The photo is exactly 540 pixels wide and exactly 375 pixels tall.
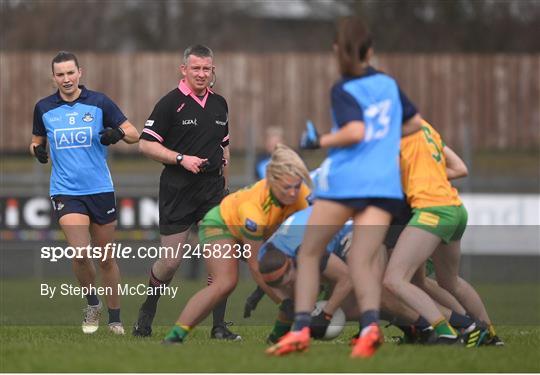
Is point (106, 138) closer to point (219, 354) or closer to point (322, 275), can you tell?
point (322, 275)

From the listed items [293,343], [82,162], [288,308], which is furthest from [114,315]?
[293,343]

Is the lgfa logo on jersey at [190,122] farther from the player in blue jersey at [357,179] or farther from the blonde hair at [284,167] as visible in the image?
the player in blue jersey at [357,179]

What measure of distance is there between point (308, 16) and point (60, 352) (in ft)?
80.1

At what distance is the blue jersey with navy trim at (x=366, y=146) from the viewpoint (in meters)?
7.82

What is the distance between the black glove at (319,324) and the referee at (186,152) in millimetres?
1606

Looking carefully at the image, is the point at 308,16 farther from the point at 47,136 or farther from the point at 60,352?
the point at 60,352

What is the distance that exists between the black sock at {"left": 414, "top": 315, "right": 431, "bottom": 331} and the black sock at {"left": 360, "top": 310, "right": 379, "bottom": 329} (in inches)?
38.5

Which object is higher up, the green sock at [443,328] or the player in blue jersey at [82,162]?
the player in blue jersey at [82,162]

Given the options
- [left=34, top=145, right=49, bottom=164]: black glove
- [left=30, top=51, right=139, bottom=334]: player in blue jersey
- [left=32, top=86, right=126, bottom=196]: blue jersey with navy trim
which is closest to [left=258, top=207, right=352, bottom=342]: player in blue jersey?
[left=30, top=51, right=139, bottom=334]: player in blue jersey

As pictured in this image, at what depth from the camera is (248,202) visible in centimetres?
875

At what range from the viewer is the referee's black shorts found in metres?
10.5

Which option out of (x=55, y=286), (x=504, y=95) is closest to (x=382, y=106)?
(x=55, y=286)

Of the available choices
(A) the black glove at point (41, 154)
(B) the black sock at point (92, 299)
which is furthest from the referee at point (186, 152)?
(A) the black glove at point (41, 154)

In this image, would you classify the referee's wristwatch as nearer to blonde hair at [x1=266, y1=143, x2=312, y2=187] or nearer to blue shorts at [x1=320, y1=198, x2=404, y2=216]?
blonde hair at [x1=266, y1=143, x2=312, y2=187]
